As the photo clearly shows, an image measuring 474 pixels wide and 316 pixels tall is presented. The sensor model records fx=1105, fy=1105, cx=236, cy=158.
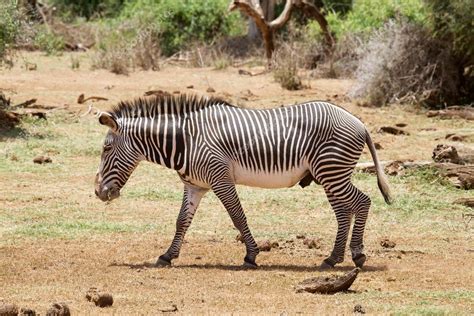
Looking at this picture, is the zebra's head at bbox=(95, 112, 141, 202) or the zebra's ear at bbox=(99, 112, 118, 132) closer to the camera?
the zebra's ear at bbox=(99, 112, 118, 132)

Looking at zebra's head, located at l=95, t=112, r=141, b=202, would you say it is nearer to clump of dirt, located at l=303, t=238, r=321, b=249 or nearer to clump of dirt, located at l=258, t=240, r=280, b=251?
clump of dirt, located at l=258, t=240, r=280, b=251

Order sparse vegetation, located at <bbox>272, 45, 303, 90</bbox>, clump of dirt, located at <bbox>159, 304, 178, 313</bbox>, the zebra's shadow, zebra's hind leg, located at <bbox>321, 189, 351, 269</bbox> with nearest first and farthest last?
1. clump of dirt, located at <bbox>159, 304, 178, 313</bbox>
2. the zebra's shadow
3. zebra's hind leg, located at <bbox>321, 189, 351, 269</bbox>
4. sparse vegetation, located at <bbox>272, 45, 303, 90</bbox>

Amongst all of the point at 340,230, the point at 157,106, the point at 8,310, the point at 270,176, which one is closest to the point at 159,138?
the point at 157,106

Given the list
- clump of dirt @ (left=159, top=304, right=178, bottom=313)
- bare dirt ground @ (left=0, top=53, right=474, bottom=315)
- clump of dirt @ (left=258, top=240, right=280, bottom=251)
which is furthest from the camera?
clump of dirt @ (left=258, top=240, right=280, bottom=251)

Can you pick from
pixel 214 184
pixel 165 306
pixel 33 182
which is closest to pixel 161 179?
pixel 33 182

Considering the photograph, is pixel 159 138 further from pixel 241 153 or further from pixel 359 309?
pixel 359 309

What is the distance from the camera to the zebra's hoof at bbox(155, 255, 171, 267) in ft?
33.9

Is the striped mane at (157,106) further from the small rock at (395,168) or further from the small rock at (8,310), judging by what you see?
the small rock at (395,168)


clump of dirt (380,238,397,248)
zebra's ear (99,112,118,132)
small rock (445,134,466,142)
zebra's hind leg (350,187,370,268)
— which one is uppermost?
zebra's ear (99,112,118,132)

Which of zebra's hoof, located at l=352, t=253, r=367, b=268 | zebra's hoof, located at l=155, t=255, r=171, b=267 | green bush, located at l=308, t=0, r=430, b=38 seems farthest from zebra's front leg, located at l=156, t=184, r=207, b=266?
green bush, located at l=308, t=0, r=430, b=38

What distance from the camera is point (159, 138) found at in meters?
10.5

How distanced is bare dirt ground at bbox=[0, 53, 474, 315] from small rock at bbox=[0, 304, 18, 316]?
463 mm

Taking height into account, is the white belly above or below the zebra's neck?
below

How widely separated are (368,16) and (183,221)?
18632 mm
